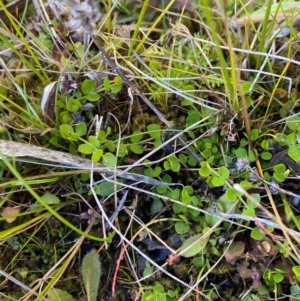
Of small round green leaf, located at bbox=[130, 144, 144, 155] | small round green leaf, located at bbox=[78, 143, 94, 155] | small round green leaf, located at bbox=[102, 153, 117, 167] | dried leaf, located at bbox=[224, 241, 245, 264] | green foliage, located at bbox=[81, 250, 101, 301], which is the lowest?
green foliage, located at bbox=[81, 250, 101, 301]

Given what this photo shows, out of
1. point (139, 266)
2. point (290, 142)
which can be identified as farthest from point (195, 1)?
point (139, 266)

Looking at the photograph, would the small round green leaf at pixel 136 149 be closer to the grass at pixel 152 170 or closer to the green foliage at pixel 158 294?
the grass at pixel 152 170

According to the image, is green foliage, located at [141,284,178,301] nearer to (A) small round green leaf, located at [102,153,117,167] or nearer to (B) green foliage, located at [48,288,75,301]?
(B) green foliage, located at [48,288,75,301]

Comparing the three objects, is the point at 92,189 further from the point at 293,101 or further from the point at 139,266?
the point at 293,101

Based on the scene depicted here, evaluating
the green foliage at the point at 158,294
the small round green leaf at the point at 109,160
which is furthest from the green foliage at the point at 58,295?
the small round green leaf at the point at 109,160

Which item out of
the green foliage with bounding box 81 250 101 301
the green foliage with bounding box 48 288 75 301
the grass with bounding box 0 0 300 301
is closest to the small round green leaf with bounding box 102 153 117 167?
the grass with bounding box 0 0 300 301

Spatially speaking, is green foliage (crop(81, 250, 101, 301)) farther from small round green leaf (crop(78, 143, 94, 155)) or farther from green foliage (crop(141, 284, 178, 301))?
small round green leaf (crop(78, 143, 94, 155))

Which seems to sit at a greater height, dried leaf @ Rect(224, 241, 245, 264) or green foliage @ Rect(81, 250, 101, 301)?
dried leaf @ Rect(224, 241, 245, 264)

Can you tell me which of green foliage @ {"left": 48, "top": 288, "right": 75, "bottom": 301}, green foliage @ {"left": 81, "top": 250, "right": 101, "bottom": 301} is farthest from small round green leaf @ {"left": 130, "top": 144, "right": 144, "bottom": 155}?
green foliage @ {"left": 48, "top": 288, "right": 75, "bottom": 301}
